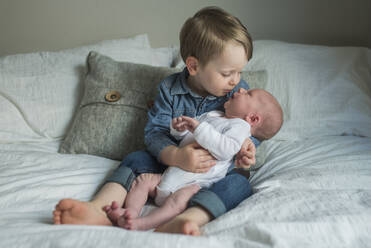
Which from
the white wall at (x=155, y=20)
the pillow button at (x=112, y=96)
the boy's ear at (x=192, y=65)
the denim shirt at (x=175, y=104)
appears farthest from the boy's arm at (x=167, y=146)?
the white wall at (x=155, y=20)

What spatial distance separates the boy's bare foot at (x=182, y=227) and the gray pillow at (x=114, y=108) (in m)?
0.55

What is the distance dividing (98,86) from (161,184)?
0.61m

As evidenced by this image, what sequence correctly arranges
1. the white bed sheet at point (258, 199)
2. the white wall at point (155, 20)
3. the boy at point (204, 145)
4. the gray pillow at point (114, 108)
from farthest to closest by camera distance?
the white wall at point (155, 20) → the gray pillow at point (114, 108) → the boy at point (204, 145) → the white bed sheet at point (258, 199)

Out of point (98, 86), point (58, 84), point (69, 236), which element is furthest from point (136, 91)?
point (69, 236)

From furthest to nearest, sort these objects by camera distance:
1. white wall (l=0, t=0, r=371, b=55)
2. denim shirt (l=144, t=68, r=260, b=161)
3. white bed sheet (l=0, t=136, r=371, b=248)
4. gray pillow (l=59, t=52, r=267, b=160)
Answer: white wall (l=0, t=0, r=371, b=55) → gray pillow (l=59, t=52, r=267, b=160) → denim shirt (l=144, t=68, r=260, b=161) → white bed sheet (l=0, t=136, r=371, b=248)

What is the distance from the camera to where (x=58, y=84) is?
157cm

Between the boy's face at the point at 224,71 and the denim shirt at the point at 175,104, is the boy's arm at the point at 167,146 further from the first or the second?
the boy's face at the point at 224,71

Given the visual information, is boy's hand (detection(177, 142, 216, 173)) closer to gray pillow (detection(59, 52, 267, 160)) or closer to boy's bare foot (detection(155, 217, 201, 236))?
boy's bare foot (detection(155, 217, 201, 236))

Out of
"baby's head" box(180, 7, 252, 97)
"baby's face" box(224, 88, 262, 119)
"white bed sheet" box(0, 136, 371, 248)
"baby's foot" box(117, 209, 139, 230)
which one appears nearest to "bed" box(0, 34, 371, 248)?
"white bed sheet" box(0, 136, 371, 248)

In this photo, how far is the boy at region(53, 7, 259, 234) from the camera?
2.94 ft

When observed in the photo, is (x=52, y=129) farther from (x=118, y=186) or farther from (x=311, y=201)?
(x=311, y=201)

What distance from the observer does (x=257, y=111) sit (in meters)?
1.07

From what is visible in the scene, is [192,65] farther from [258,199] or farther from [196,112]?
[258,199]

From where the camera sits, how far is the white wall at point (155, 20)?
1.81 m
